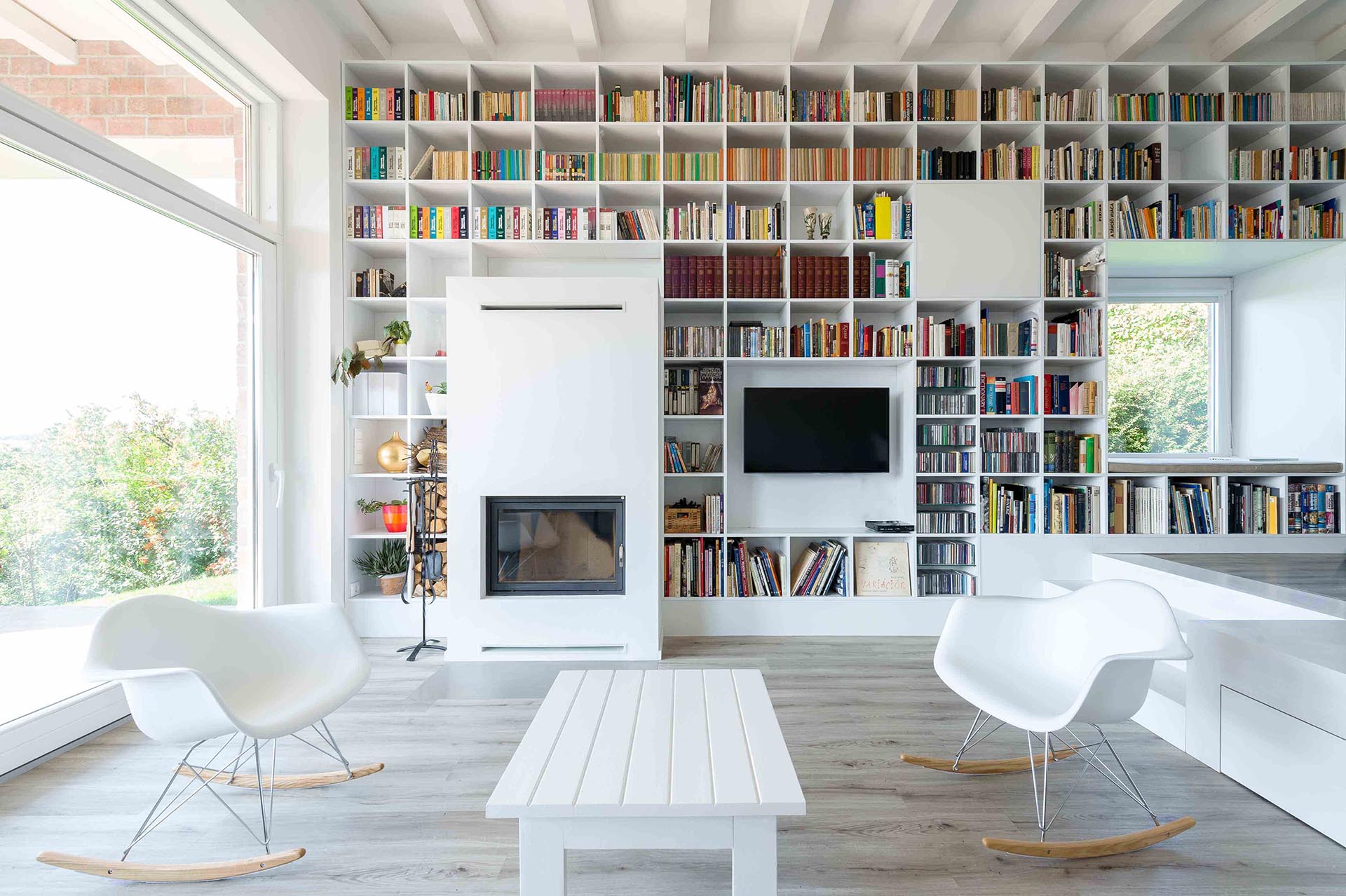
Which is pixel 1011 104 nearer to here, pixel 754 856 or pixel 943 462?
pixel 943 462

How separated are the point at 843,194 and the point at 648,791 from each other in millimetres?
3690

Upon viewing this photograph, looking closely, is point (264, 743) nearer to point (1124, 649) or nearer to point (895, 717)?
point (895, 717)

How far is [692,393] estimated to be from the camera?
4082mm

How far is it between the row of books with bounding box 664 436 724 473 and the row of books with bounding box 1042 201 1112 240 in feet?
7.78

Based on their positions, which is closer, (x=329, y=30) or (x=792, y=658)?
(x=792, y=658)

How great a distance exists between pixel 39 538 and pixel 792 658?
3.24m

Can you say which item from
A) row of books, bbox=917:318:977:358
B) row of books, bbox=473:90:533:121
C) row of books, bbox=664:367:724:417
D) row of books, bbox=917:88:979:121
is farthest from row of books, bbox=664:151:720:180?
row of books, bbox=917:318:977:358

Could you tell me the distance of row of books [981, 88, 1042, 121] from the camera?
393 cm

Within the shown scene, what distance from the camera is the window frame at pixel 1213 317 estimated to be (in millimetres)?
4562

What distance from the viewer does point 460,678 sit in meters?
3.27

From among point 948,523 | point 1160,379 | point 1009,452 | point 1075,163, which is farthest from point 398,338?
point 1160,379

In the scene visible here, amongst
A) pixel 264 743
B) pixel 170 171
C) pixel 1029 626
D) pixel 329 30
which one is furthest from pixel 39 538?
pixel 1029 626

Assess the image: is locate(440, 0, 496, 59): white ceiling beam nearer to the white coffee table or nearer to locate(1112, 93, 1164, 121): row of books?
the white coffee table

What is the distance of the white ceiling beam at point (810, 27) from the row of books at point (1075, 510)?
2970mm
